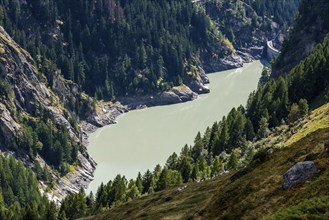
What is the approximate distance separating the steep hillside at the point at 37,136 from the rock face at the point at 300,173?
12677 cm

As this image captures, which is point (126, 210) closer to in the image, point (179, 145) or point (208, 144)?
point (208, 144)

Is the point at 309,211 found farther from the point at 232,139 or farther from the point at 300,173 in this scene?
the point at 232,139

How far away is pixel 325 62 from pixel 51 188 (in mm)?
88833

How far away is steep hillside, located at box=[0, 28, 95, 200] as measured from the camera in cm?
17550

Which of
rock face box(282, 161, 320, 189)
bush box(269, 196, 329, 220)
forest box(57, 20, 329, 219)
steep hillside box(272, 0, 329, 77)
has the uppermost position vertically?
steep hillside box(272, 0, 329, 77)

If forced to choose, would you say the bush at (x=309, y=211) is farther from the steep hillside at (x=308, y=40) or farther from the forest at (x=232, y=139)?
the steep hillside at (x=308, y=40)

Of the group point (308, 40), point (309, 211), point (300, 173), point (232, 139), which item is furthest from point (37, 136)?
point (309, 211)

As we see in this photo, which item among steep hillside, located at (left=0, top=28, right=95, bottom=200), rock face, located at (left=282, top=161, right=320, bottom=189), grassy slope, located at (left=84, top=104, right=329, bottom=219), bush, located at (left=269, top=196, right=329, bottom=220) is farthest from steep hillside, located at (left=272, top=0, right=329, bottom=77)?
bush, located at (left=269, top=196, right=329, bottom=220)

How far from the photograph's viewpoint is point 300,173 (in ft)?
145

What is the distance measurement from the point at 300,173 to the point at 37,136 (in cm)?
15004

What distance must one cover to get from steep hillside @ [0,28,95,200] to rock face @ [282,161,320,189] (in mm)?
126774

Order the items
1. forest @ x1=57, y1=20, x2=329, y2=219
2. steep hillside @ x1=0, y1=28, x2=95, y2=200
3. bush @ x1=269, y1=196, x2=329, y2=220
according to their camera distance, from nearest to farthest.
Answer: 1. bush @ x1=269, y1=196, x2=329, y2=220
2. forest @ x1=57, y1=20, x2=329, y2=219
3. steep hillside @ x1=0, y1=28, x2=95, y2=200

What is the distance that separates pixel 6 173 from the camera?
Result: 15875 centimetres

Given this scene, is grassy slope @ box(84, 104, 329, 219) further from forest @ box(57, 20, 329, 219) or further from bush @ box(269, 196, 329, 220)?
forest @ box(57, 20, 329, 219)
